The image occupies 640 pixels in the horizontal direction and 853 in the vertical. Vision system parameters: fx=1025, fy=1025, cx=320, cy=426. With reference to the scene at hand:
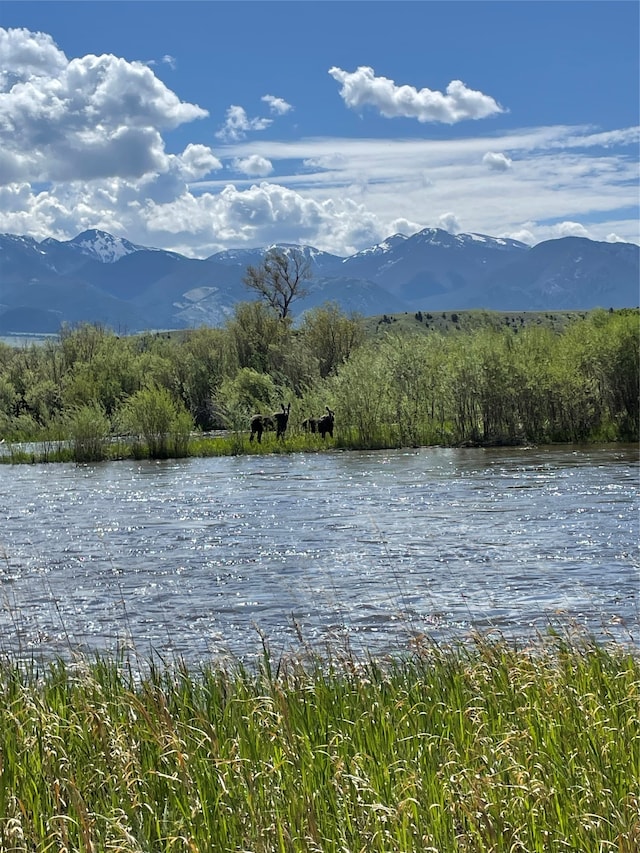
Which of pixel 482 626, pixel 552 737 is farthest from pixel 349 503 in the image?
pixel 552 737

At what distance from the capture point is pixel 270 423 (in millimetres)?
49500

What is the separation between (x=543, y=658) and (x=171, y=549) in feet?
45.3

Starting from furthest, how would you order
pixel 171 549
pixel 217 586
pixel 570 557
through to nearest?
pixel 171 549, pixel 570 557, pixel 217 586

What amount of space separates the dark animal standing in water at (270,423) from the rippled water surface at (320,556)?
10.9 m

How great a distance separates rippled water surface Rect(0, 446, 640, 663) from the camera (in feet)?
44.0

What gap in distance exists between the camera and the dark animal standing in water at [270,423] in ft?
158

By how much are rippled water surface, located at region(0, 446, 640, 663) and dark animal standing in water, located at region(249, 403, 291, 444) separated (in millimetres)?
10863

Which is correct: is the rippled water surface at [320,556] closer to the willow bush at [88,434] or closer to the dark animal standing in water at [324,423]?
the willow bush at [88,434]

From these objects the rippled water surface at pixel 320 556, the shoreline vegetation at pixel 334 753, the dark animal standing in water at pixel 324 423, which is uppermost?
the dark animal standing in water at pixel 324 423

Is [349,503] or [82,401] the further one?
[82,401]

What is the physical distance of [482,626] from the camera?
13.3 metres

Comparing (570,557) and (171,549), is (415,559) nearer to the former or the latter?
(570,557)

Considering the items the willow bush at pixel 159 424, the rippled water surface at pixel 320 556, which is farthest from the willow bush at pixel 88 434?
the rippled water surface at pixel 320 556

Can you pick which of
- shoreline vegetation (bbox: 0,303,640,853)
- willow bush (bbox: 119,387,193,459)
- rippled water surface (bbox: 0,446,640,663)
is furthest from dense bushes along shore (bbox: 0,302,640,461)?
shoreline vegetation (bbox: 0,303,640,853)
